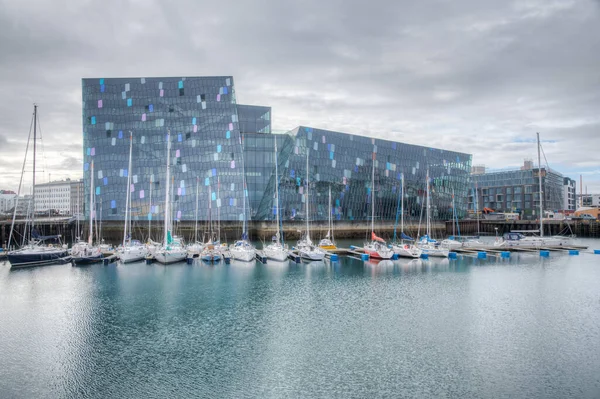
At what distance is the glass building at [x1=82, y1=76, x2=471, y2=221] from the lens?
83.9 metres

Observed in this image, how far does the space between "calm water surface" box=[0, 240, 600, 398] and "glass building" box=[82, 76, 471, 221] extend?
41669 mm

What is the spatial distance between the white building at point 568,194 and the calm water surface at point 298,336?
15343 cm

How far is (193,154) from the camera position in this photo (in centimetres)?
8494

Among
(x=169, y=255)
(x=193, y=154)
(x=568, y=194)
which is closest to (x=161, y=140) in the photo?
(x=193, y=154)

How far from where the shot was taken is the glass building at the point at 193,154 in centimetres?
8388

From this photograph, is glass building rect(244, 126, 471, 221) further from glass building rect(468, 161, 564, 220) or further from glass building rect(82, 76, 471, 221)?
glass building rect(468, 161, 564, 220)

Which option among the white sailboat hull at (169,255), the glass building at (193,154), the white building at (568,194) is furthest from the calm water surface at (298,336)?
the white building at (568,194)

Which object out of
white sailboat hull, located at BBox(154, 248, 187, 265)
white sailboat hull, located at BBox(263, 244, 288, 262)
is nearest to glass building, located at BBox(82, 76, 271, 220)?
white sailboat hull, located at BBox(263, 244, 288, 262)

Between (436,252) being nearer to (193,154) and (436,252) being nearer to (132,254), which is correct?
(132,254)

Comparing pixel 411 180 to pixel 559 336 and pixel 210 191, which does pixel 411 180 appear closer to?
pixel 210 191

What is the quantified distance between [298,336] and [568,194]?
188m

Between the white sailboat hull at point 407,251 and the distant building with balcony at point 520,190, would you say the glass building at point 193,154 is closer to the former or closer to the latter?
the white sailboat hull at point 407,251

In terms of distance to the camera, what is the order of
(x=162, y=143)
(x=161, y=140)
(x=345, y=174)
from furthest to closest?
(x=345, y=174) < (x=162, y=143) < (x=161, y=140)

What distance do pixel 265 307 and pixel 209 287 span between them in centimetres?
861
